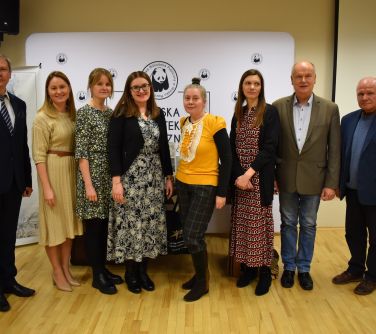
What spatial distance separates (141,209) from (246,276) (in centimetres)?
94

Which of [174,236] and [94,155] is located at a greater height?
[94,155]

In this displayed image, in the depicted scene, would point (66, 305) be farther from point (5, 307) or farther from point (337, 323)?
point (337, 323)

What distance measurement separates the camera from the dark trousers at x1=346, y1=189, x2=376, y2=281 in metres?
2.73

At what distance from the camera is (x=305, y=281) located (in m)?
2.84

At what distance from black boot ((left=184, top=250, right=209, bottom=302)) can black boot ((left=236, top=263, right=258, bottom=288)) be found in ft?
0.93

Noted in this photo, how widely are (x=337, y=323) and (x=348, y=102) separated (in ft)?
7.73

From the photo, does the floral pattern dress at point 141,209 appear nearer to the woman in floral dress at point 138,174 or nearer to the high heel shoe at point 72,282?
the woman in floral dress at point 138,174

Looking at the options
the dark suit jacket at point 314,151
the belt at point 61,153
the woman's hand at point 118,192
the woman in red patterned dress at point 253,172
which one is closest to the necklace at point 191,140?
the woman in red patterned dress at point 253,172

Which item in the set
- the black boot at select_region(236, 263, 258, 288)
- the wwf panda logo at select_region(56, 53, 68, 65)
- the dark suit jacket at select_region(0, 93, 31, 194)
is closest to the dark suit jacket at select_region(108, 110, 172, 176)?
the dark suit jacket at select_region(0, 93, 31, 194)

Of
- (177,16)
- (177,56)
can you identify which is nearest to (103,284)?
(177,56)

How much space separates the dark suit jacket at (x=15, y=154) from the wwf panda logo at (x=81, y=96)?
1.34m

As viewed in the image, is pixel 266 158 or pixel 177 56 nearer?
pixel 266 158

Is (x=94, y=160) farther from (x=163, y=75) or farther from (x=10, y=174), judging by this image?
(x=163, y=75)

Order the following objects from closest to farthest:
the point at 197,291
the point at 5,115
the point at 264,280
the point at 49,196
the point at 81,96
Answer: the point at 5,115 < the point at 49,196 < the point at 197,291 < the point at 264,280 < the point at 81,96
